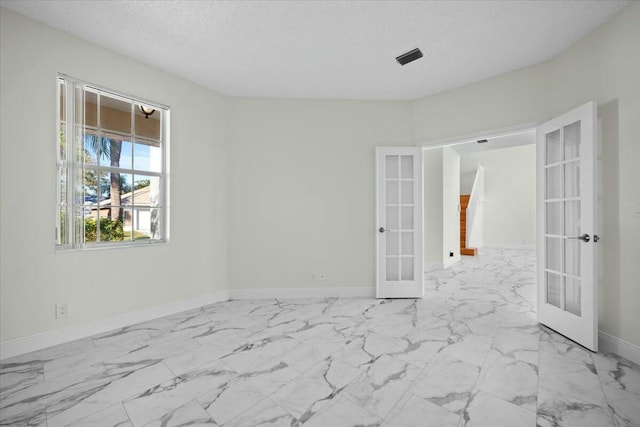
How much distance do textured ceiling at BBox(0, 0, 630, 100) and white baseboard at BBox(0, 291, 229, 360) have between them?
8.97ft

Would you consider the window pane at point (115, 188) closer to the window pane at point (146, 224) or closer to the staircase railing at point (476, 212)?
the window pane at point (146, 224)

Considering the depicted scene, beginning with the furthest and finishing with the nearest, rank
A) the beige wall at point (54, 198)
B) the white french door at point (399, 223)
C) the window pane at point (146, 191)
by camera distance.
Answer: the white french door at point (399, 223) < the window pane at point (146, 191) < the beige wall at point (54, 198)

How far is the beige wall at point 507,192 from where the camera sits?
9.66 m

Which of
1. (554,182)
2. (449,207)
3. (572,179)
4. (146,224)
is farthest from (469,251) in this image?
(146,224)

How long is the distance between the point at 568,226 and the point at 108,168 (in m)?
4.62

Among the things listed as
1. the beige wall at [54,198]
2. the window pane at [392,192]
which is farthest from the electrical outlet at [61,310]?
the window pane at [392,192]

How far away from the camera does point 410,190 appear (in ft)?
14.0

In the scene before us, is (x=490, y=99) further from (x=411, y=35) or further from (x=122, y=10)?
(x=122, y=10)

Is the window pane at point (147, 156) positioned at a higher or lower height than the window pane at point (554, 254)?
higher

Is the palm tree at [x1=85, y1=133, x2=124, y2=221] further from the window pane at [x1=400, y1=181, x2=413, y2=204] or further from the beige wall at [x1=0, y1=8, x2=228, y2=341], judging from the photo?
the window pane at [x1=400, y1=181, x2=413, y2=204]

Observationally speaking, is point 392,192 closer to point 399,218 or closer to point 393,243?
point 399,218

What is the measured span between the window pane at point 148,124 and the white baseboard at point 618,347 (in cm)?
490

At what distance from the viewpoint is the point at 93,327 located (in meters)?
2.91

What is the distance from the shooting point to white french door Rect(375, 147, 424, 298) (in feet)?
13.7
